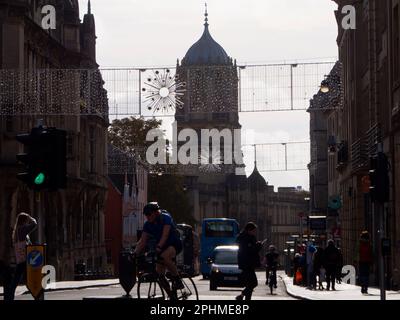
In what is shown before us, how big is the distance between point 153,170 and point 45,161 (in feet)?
317

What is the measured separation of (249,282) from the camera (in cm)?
2647

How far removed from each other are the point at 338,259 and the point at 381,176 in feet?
62.6

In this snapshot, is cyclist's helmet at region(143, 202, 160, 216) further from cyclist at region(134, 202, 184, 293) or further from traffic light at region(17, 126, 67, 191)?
traffic light at region(17, 126, 67, 191)

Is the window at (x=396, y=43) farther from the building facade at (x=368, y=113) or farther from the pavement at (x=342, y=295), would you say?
the pavement at (x=342, y=295)

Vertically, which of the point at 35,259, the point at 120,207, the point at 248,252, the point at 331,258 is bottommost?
the point at 331,258

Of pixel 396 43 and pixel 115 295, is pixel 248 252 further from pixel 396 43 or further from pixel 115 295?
pixel 396 43

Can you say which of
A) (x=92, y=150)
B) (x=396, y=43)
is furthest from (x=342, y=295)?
(x=92, y=150)

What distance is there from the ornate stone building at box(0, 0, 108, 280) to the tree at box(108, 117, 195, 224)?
2072 centimetres

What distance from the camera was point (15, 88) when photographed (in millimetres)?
57094

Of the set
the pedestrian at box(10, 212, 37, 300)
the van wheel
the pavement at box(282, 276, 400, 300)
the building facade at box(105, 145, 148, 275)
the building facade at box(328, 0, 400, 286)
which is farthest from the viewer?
the building facade at box(105, 145, 148, 275)

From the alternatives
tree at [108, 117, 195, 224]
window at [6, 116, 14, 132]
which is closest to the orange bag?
window at [6, 116, 14, 132]

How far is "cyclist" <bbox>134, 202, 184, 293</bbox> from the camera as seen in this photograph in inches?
849
